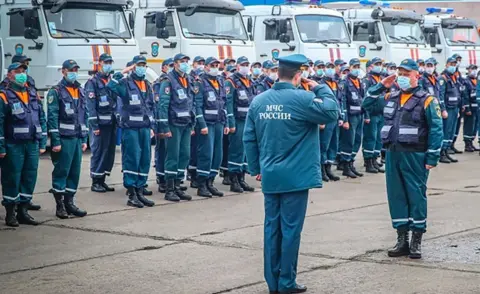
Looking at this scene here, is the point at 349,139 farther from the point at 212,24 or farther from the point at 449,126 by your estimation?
the point at 212,24

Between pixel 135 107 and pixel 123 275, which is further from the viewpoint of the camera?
pixel 135 107

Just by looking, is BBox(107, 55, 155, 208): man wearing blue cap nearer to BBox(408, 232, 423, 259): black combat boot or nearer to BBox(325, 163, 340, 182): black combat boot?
BBox(325, 163, 340, 182): black combat boot

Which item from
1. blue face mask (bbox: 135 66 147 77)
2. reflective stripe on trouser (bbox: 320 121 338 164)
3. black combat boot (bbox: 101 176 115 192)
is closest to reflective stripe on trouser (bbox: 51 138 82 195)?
blue face mask (bbox: 135 66 147 77)

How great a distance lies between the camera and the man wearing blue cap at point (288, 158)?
24.8 feet

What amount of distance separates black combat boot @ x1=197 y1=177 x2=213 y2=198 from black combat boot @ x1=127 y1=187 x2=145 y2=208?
1.25 m

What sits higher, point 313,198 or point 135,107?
point 135,107

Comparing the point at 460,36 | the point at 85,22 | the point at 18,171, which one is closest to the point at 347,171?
the point at 85,22

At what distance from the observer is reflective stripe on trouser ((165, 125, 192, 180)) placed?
1311 centimetres

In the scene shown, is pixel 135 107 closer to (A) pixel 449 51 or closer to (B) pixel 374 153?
(B) pixel 374 153

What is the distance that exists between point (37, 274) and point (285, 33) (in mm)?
14516

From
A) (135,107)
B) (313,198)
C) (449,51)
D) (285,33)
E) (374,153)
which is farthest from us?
(449,51)

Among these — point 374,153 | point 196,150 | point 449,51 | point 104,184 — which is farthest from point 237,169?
point 449,51

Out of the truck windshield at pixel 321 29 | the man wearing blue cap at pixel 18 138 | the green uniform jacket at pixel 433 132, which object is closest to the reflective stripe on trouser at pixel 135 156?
the man wearing blue cap at pixel 18 138

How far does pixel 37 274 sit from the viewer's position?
8.47 metres
